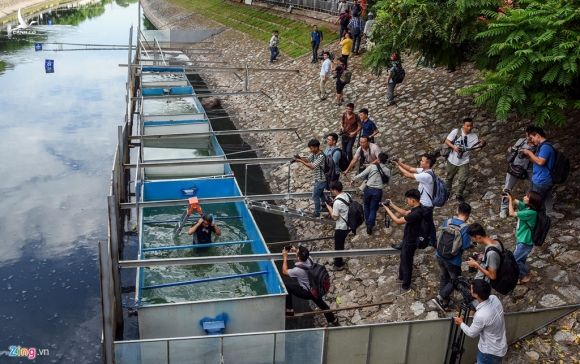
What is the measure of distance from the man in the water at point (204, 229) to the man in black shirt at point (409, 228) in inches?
193

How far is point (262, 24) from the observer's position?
40.5 meters

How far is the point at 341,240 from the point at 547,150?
4.33 metres

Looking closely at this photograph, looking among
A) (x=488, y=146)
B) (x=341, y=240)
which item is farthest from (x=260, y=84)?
(x=341, y=240)

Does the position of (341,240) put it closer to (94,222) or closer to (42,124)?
(94,222)

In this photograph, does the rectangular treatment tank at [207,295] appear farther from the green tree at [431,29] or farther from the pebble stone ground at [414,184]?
the green tree at [431,29]

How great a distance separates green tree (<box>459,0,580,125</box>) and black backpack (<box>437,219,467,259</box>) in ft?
9.49

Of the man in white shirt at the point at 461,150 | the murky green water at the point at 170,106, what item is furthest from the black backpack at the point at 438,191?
the murky green water at the point at 170,106

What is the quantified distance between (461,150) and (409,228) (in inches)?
116

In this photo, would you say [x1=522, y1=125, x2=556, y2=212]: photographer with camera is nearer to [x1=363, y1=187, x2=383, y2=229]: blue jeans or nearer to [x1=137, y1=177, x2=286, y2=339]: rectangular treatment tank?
[x1=363, y1=187, x2=383, y2=229]: blue jeans

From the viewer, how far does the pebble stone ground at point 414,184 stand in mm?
9594

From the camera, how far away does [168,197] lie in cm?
1656

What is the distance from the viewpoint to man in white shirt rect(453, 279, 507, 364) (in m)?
7.28

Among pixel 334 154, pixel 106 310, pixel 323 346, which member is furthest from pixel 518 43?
pixel 106 310

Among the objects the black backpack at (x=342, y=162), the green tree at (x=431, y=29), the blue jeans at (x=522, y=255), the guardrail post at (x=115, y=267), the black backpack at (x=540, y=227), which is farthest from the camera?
the black backpack at (x=342, y=162)
